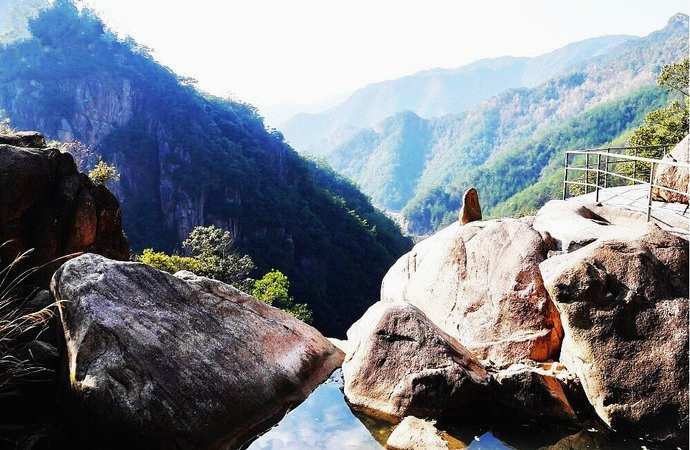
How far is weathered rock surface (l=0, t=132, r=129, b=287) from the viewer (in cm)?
888

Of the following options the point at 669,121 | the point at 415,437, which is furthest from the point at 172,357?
the point at 669,121

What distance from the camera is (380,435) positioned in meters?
5.95

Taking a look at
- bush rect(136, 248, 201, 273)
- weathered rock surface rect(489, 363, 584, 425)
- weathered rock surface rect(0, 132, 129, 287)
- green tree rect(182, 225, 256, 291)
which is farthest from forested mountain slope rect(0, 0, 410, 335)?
weathered rock surface rect(489, 363, 584, 425)

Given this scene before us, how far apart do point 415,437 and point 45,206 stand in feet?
25.5

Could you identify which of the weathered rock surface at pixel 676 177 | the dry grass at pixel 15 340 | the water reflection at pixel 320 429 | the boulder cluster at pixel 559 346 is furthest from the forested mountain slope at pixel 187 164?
Answer: the dry grass at pixel 15 340

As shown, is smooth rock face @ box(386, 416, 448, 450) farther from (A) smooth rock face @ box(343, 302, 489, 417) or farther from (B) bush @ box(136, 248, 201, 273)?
(B) bush @ box(136, 248, 201, 273)

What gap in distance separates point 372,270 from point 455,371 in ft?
176

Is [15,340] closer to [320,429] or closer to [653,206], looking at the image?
[320,429]

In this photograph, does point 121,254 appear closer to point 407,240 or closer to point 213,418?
point 213,418

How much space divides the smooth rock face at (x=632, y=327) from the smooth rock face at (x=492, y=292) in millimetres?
955

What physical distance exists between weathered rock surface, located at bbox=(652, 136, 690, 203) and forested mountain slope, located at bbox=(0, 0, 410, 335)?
4176 cm

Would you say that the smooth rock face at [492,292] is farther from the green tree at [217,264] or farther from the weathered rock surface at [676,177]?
the green tree at [217,264]

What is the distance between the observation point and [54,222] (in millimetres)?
9523

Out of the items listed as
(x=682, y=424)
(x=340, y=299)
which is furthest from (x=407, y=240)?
(x=682, y=424)
